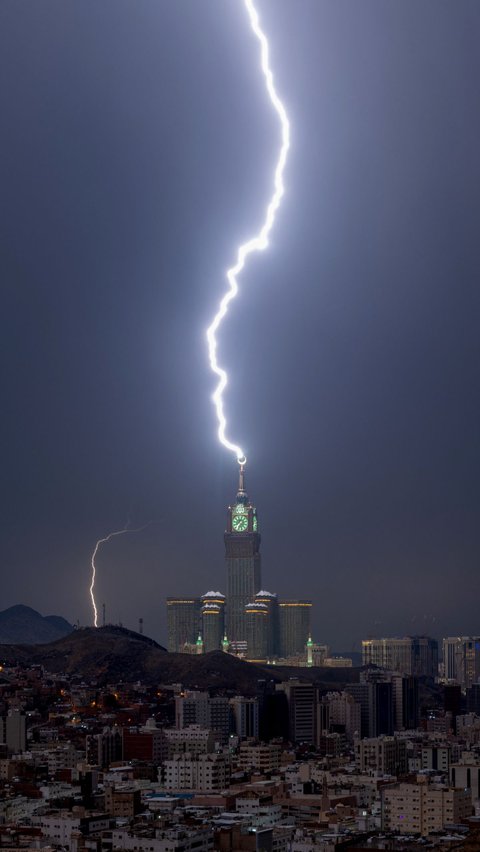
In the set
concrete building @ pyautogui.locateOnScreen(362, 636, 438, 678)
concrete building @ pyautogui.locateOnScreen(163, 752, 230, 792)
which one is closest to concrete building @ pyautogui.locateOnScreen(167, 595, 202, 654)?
concrete building @ pyautogui.locateOnScreen(362, 636, 438, 678)

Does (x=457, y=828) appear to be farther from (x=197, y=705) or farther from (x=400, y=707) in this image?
(x=400, y=707)

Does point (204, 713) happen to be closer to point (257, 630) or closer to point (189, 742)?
point (189, 742)

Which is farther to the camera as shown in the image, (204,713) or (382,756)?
(204,713)

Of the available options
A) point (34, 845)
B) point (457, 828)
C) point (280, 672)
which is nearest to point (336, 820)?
point (457, 828)

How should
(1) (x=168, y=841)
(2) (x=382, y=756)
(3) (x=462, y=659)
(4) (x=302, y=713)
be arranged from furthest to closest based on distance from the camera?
1. (3) (x=462, y=659)
2. (4) (x=302, y=713)
3. (2) (x=382, y=756)
4. (1) (x=168, y=841)

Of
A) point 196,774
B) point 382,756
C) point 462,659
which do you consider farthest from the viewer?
point 462,659

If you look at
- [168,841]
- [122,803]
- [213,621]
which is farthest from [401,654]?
[168,841]

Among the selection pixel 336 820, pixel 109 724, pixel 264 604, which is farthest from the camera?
pixel 264 604

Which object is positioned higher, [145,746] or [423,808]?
[145,746]
